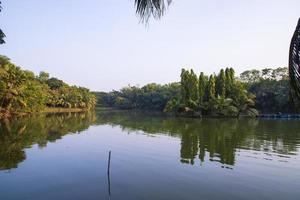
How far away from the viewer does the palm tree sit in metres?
2.30

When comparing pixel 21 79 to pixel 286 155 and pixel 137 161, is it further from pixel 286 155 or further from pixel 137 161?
pixel 286 155

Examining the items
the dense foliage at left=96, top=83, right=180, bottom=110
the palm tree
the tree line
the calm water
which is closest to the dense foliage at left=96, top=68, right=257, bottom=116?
the tree line

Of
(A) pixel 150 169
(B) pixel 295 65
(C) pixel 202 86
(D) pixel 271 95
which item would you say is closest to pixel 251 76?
(D) pixel 271 95

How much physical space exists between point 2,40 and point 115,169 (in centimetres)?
1112

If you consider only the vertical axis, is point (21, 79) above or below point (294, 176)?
above

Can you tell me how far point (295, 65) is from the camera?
2.38 m

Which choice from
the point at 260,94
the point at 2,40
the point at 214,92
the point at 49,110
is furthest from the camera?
the point at 49,110

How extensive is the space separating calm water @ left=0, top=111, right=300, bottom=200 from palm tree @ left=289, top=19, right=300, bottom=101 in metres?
10.5

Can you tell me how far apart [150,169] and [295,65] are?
49.7 feet

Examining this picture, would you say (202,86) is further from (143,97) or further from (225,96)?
(143,97)

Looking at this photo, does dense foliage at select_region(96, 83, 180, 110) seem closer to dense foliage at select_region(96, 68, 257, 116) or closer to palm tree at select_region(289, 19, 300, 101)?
dense foliage at select_region(96, 68, 257, 116)

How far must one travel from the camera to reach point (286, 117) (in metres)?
59.2

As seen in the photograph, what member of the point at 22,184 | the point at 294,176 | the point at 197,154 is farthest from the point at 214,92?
the point at 22,184

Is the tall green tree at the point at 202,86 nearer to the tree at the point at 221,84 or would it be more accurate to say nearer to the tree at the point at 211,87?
the tree at the point at 211,87
